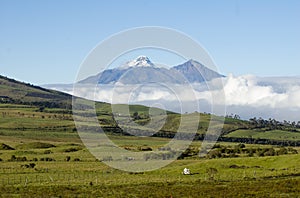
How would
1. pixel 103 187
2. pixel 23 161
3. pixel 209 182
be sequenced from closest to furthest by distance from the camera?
1. pixel 103 187
2. pixel 209 182
3. pixel 23 161

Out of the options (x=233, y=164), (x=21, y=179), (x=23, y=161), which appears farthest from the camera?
(x=23, y=161)

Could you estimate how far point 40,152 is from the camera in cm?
14850

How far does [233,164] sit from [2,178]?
4007cm

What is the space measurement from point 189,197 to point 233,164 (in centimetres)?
4477

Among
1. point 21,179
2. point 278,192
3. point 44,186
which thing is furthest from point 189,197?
point 21,179

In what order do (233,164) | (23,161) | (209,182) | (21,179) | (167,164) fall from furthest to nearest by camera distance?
(23,161)
(167,164)
(233,164)
(21,179)
(209,182)

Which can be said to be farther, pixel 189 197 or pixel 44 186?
pixel 44 186

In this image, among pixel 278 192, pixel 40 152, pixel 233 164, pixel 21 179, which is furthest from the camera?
pixel 40 152

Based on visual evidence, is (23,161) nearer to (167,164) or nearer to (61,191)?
(167,164)

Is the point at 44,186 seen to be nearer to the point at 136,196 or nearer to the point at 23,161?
the point at 136,196

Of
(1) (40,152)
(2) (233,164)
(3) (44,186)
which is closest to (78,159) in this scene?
(1) (40,152)

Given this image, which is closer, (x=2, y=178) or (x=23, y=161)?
(x=2, y=178)

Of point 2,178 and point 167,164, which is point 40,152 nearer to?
point 167,164

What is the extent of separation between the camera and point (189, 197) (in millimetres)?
54969
